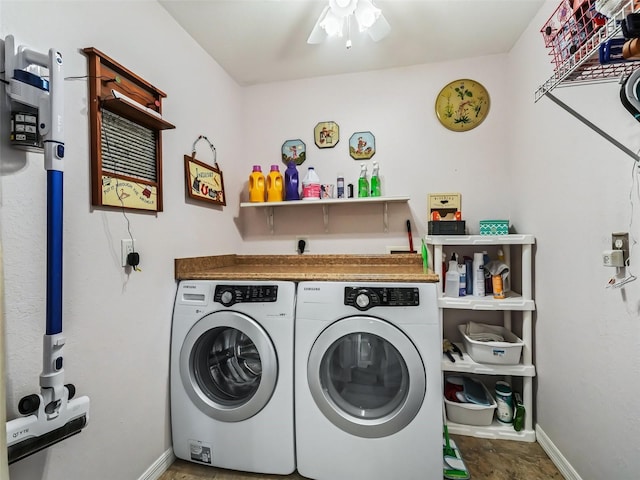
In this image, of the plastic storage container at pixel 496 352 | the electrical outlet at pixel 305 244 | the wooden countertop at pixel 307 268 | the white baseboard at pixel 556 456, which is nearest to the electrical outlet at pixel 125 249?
the wooden countertop at pixel 307 268

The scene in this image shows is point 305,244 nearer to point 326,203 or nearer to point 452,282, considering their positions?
point 326,203

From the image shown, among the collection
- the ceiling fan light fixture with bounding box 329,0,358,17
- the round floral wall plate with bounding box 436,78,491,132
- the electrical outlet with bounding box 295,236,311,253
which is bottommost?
the electrical outlet with bounding box 295,236,311,253

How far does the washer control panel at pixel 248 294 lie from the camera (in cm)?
144

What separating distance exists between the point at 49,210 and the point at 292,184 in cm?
148

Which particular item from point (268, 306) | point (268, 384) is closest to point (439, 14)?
point (268, 306)

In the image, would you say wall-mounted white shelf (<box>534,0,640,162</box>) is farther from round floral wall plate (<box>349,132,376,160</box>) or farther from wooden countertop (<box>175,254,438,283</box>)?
round floral wall plate (<box>349,132,376,160</box>)

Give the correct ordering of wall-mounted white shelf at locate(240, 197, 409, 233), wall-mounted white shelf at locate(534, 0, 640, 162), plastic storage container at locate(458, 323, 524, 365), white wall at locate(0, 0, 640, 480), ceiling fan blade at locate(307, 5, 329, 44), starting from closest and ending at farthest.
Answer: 1. wall-mounted white shelf at locate(534, 0, 640, 162)
2. white wall at locate(0, 0, 640, 480)
3. ceiling fan blade at locate(307, 5, 329, 44)
4. plastic storage container at locate(458, 323, 524, 365)
5. wall-mounted white shelf at locate(240, 197, 409, 233)

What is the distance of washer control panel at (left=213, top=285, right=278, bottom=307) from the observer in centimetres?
144

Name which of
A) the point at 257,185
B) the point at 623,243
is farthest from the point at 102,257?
the point at 623,243

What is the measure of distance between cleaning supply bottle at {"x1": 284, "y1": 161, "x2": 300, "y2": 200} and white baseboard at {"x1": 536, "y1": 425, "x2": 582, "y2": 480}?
2.11 meters

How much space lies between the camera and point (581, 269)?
4.18 feet

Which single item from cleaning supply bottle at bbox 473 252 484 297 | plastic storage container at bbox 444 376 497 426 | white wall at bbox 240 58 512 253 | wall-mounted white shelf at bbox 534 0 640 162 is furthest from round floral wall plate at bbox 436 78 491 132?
plastic storage container at bbox 444 376 497 426

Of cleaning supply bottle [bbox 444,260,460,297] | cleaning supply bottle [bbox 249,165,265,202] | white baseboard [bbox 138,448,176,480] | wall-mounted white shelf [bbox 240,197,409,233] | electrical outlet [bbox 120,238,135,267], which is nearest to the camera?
electrical outlet [bbox 120,238,135,267]

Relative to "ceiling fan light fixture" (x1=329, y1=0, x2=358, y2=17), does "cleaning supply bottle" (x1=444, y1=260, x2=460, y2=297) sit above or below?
below
